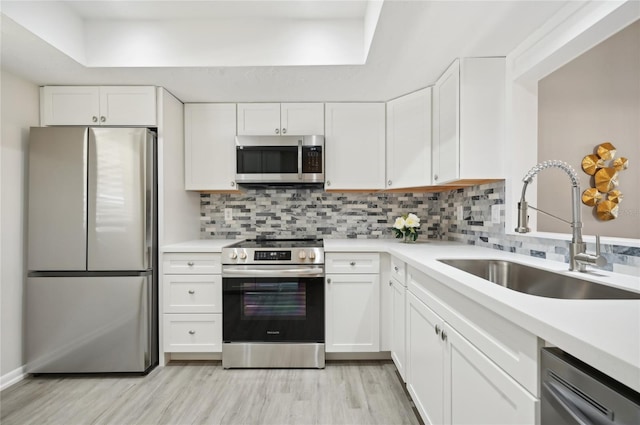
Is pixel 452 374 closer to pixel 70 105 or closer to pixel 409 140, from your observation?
pixel 409 140

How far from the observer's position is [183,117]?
2736 mm

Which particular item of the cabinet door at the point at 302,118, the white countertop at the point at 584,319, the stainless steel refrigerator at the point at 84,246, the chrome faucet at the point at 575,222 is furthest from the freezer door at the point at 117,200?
the chrome faucet at the point at 575,222

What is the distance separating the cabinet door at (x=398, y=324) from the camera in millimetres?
1970

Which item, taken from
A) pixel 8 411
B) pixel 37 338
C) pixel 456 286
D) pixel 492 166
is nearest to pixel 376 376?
pixel 456 286

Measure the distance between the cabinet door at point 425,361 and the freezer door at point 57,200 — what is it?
2250mm

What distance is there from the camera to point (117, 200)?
2225 millimetres

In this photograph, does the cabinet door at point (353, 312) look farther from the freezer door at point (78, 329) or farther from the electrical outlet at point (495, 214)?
the freezer door at point (78, 329)

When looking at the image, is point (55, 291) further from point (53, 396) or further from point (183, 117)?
point (183, 117)

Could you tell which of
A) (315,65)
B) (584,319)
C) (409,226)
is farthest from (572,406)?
(315,65)

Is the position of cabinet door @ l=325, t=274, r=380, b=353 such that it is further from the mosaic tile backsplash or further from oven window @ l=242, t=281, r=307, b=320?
the mosaic tile backsplash

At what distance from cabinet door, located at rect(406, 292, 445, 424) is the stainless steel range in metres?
0.76

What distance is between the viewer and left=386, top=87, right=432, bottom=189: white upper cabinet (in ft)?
7.95

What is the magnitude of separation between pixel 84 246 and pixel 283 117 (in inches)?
70.4

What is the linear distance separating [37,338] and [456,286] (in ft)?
9.15
